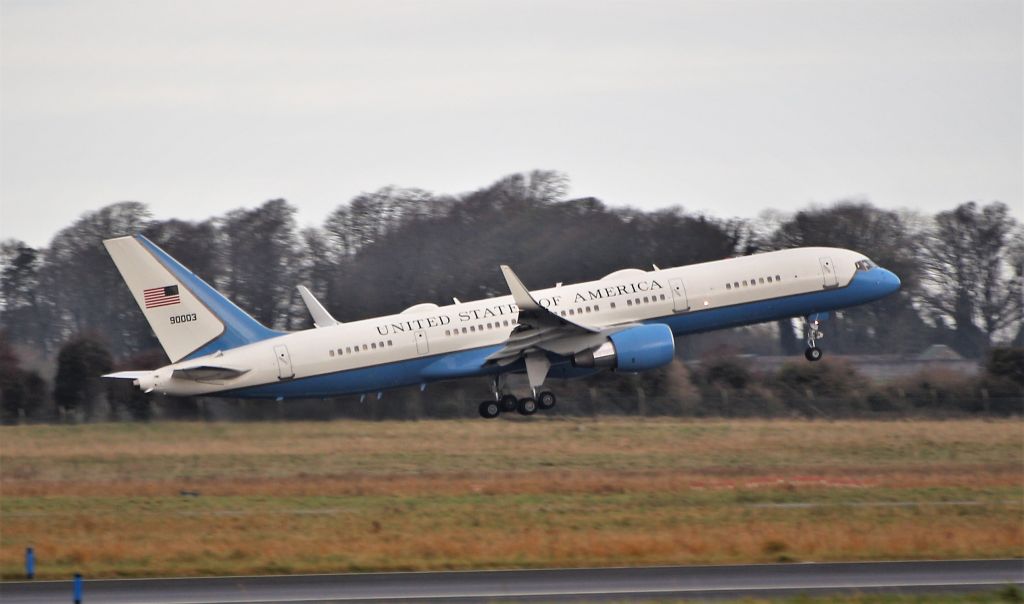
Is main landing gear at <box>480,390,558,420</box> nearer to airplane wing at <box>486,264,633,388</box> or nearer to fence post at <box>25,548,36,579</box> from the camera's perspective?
airplane wing at <box>486,264,633,388</box>

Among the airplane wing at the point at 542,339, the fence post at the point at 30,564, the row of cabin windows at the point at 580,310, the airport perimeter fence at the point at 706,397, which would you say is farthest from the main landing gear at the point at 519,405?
the fence post at the point at 30,564

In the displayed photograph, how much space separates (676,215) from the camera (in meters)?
78.4

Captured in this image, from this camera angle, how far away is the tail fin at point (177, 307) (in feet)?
159

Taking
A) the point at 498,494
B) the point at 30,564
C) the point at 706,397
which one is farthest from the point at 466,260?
the point at 30,564

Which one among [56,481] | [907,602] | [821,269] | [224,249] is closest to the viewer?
[907,602]

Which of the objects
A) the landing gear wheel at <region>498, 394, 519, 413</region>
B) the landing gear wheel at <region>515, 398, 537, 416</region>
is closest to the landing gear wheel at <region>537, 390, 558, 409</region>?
the landing gear wheel at <region>515, 398, 537, 416</region>

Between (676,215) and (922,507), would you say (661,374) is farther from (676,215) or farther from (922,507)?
(922,507)

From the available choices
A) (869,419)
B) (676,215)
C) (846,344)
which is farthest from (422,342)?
(846,344)

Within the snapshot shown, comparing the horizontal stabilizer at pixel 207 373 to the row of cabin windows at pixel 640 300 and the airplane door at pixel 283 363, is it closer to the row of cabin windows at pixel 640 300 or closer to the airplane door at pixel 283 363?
the airplane door at pixel 283 363

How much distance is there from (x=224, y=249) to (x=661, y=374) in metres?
34.4

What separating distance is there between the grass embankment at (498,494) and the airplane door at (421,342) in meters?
4.23

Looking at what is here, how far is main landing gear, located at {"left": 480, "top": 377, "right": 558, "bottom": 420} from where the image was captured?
50062 millimetres

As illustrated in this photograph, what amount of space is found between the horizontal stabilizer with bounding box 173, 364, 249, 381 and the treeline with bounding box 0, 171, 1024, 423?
46.9 feet

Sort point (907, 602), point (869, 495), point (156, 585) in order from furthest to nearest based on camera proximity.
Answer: point (869, 495) → point (156, 585) → point (907, 602)
